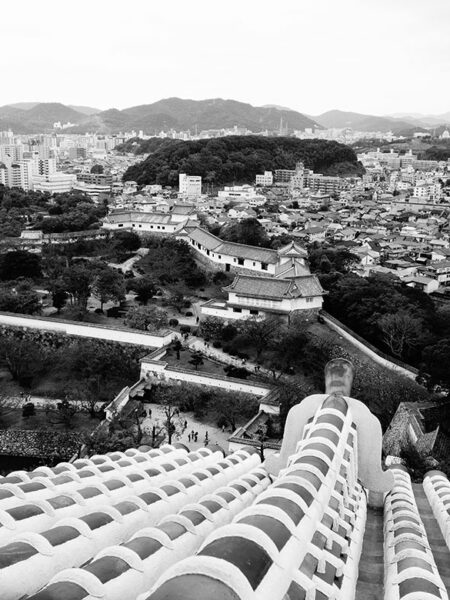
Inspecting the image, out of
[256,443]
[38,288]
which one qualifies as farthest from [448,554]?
[38,288]

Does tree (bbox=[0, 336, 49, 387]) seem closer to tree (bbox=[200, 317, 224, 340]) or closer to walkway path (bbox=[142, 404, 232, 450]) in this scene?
walkway path (bbox=[142, 404, 232, 450])

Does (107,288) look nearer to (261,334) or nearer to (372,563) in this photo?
(261,334)

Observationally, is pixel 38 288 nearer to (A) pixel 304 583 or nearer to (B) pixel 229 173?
(A) pixel 304 583

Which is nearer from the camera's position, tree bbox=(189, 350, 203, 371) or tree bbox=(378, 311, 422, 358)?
tree bbox=(378, 311, 422, 358)

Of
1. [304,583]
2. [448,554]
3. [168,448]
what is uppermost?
[304,583]

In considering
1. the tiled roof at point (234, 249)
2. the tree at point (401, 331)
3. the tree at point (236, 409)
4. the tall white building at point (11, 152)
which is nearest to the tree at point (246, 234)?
the tiled roof at point (234, 249)

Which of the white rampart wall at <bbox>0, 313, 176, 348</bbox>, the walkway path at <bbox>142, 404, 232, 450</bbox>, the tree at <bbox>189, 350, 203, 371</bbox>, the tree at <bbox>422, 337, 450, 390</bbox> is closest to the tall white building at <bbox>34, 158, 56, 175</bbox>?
the white rampart wall at <bbox>0, 313, 176, 348</bbox>

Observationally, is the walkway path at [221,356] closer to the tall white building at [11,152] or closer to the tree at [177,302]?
the tree at [177,302]
